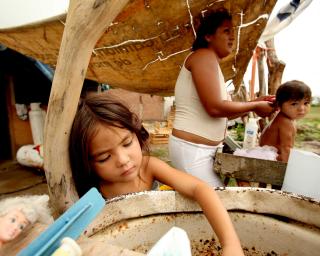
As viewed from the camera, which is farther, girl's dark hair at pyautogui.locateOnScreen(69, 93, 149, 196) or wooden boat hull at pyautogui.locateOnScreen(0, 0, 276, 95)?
wooden boat hull at pyautogui.locateOnScreen(0, 0, 276, 95)

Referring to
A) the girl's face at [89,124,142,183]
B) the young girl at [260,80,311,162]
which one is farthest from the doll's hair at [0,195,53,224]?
the young girl at [260,80,311,162]

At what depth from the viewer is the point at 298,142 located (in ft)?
20.5

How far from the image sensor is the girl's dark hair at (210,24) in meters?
1.74

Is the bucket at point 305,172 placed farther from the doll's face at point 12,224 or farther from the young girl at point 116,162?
the doll's face at point 12,224

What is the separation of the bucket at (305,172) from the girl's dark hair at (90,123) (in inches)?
28.2

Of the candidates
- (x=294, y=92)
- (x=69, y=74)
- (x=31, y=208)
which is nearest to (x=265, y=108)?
(x=294, y=92)

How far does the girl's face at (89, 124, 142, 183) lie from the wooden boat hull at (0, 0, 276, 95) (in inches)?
37.3

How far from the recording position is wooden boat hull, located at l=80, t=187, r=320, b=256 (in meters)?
0.98

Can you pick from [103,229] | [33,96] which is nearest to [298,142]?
[33,96]

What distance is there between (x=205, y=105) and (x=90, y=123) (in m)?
0.77

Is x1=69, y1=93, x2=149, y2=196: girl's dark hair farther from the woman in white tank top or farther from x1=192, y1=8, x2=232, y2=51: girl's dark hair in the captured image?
x1=192, y1=8, x2=232, y2=51: girl's dark hair

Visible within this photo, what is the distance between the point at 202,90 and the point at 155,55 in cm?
97

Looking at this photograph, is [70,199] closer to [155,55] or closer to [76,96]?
[76,96]

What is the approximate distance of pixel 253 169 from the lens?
144 cm
